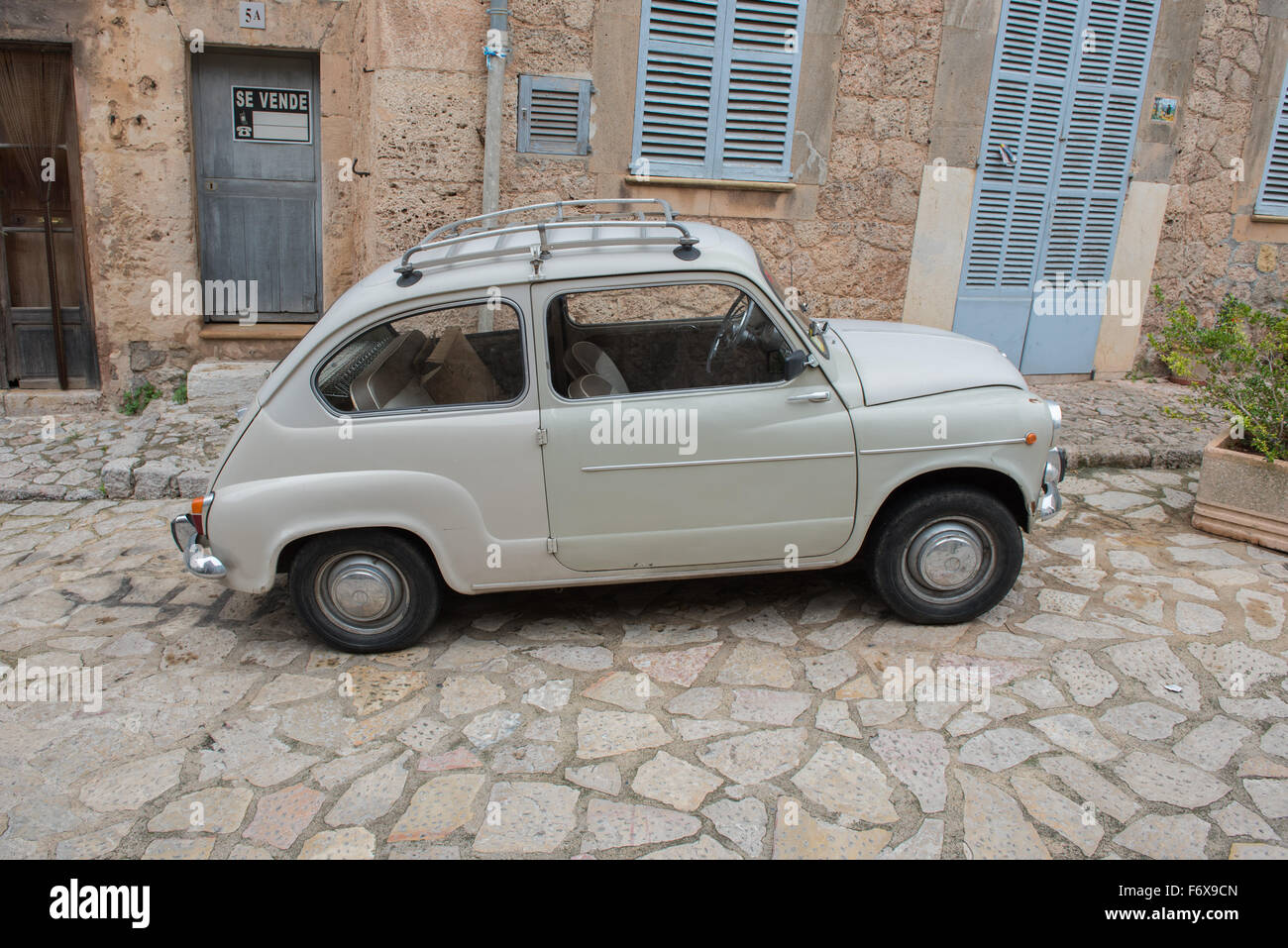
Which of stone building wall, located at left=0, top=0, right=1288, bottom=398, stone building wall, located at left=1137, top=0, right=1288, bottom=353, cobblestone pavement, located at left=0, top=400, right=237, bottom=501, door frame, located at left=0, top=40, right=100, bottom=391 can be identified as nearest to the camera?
cobblestone pavement, located at left=0, top=400, right=237, bottom=501

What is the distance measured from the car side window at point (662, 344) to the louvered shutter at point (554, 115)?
3092 mm

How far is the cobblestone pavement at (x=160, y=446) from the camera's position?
6.00 metres

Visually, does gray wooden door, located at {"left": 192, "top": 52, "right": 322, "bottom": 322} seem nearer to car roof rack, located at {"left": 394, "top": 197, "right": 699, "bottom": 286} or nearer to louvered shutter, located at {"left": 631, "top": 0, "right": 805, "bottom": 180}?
louvered shutter, located at {"left": 631, "top": 0, "right": 805, "bottom": 180}

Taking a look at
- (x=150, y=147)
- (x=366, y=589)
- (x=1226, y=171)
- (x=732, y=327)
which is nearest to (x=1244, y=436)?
(x=732, y=327)

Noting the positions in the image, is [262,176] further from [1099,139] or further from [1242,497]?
[1242,497]

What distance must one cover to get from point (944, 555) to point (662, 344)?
1587 millimetres

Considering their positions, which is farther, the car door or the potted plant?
the potted plant

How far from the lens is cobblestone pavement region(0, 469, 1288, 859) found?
311cm

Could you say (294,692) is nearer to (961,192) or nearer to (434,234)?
(434,234)

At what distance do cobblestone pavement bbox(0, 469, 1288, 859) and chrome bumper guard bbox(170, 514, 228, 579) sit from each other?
478 millimetres

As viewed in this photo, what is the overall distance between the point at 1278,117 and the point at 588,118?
20.4ft

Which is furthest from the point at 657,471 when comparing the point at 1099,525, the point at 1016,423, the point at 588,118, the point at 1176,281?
the point at 1176,281

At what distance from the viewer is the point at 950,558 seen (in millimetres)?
4191

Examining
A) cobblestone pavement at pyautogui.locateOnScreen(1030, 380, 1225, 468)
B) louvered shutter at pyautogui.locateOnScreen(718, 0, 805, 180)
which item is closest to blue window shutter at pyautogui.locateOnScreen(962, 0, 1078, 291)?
cobblestone pavement at pyautogui.locateOnScreen(1030, 380, 1225, 468)
